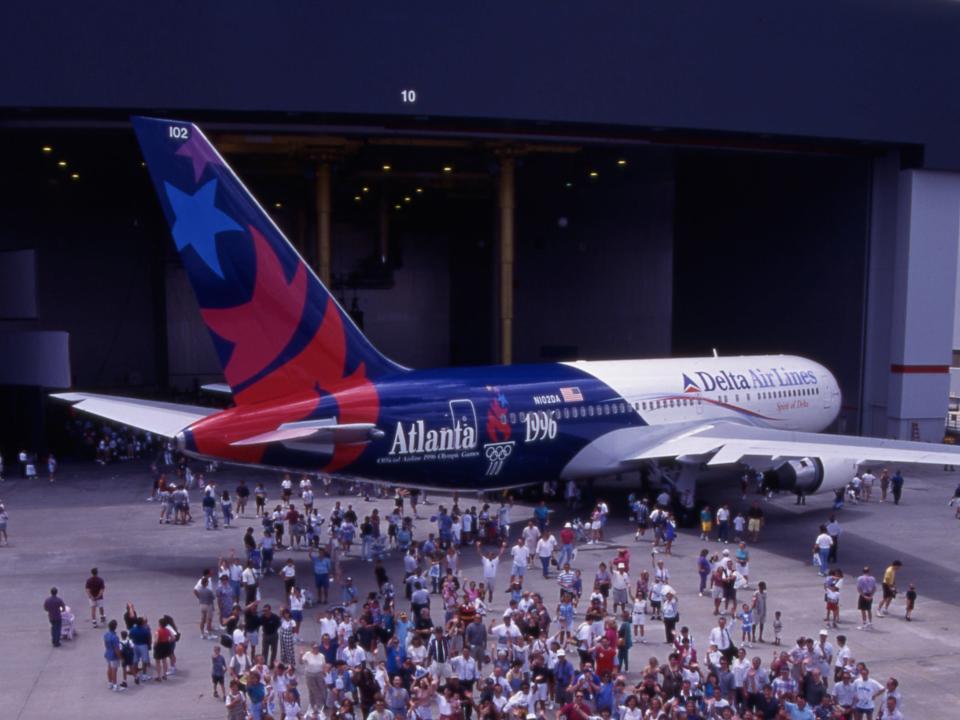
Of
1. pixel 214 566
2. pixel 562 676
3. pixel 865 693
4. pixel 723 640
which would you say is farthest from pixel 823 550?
pixel 214 566

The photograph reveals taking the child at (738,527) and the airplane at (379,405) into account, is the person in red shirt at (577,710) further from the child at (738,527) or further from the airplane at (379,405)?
the child at (738,527)

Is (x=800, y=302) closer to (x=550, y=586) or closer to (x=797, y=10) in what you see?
(x=797, y=10)

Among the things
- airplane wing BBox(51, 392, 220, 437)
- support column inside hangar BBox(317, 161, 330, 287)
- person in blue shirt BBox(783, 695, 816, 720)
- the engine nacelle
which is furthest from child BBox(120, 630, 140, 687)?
support column inside hangar BBox(317, 161, 330, 287)

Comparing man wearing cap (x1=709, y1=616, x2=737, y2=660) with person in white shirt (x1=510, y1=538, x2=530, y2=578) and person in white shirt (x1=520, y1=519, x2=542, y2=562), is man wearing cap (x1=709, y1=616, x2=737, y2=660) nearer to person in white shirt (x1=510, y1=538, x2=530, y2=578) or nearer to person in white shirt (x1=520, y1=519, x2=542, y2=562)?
person in white shirt (x1=510, y1=538, x2=530, y2=578)

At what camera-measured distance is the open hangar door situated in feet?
146

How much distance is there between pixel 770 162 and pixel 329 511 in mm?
33312

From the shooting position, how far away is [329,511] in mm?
28844

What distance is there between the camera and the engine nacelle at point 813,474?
27.8 m

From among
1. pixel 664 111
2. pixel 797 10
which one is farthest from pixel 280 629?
pixel 797 10

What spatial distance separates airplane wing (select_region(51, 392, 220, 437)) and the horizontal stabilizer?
242cm

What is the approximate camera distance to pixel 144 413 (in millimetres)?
22500

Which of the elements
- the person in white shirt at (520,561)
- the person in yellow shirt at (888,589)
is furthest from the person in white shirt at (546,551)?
the person in yellow shirt at (888,589)

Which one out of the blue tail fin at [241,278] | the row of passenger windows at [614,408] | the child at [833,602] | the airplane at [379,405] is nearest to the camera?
the child at [833,602]

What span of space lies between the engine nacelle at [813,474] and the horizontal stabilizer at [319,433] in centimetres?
1337
